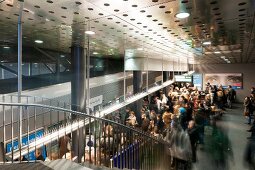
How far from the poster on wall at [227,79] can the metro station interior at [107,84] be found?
3950 millimetres

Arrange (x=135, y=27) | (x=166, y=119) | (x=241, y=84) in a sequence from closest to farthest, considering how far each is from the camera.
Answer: (x=135, y=27)
(x=166, y=119)
(x=241, y=84)

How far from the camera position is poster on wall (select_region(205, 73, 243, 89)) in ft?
46.2

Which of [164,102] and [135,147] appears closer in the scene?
[135,147]

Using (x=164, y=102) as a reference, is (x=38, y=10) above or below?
above

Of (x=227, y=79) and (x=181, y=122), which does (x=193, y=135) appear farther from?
(x=227, y=79)

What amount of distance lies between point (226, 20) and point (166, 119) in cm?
494

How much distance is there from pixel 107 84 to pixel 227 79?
985 centimetres

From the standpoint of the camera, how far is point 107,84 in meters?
8.55

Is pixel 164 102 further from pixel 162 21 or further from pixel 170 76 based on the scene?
pixel 162 21

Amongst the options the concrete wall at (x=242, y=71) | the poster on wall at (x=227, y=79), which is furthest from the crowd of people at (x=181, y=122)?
the concrete wall at (x=242, y=71)

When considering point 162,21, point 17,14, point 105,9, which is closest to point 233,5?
point 162,21

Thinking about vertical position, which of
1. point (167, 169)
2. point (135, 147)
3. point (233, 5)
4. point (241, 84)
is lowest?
point (167, 169)

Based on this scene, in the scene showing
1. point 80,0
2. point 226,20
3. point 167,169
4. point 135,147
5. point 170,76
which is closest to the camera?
point 80,0

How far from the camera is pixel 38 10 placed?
1920mm
